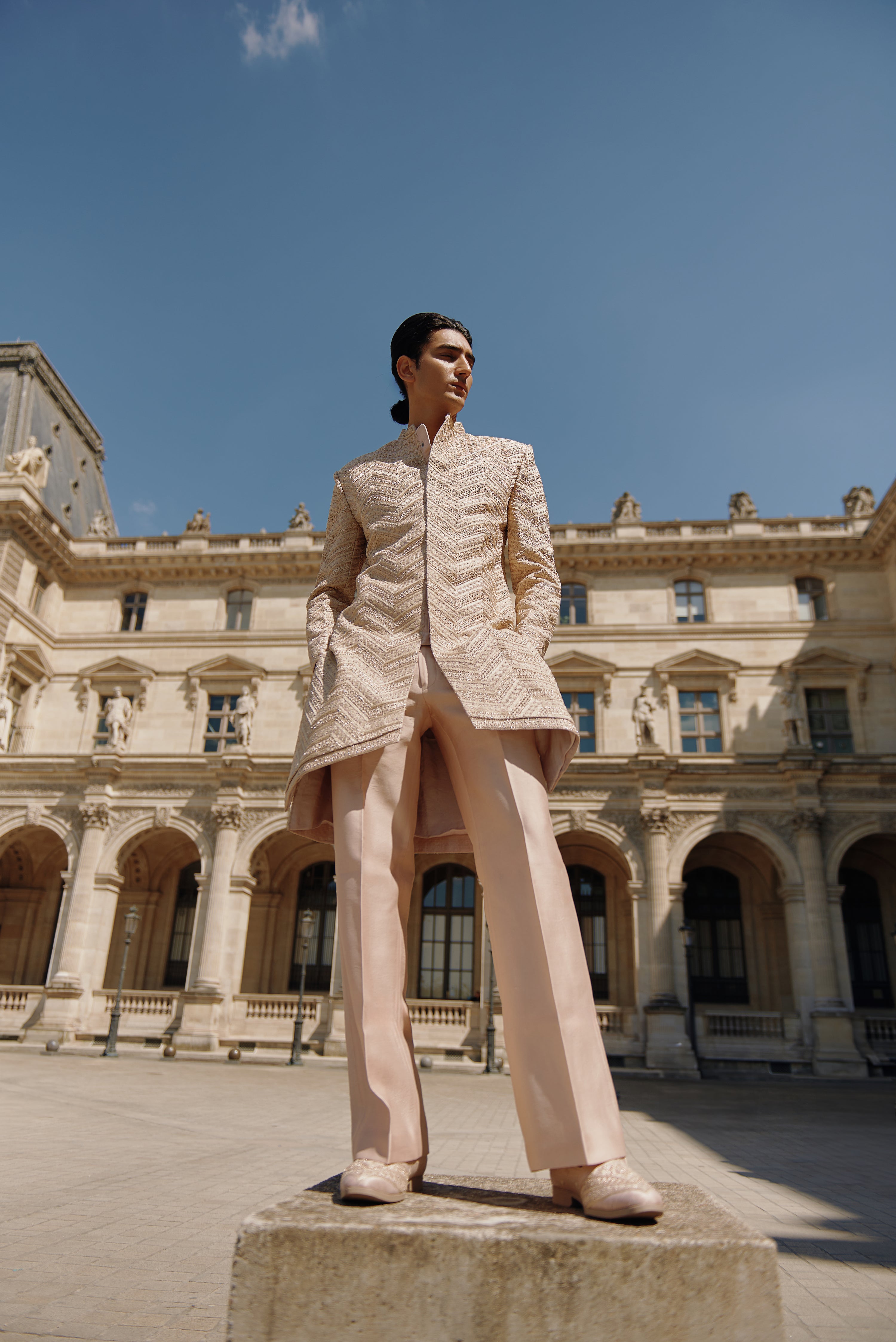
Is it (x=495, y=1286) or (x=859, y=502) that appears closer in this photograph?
(x=495, y=1286)

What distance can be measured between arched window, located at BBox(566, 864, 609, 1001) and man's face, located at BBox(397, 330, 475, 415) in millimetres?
24382

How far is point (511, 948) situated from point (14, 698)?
3056cm

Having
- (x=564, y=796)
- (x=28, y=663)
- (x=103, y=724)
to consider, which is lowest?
(x=564, y=796)

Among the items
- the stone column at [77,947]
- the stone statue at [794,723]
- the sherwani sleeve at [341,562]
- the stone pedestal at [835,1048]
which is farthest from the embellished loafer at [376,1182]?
the stone statue at [794,723]

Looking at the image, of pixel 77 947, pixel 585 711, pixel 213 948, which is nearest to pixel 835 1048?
pixel 585 711

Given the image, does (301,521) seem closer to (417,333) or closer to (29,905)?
(29,905)

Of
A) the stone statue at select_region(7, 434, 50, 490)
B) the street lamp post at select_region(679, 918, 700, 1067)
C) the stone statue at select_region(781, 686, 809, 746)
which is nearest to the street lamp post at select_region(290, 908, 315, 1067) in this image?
the street lamp post at select_region(679, 918, 700, 1067)

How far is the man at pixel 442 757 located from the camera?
2760mm

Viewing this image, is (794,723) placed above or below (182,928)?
above

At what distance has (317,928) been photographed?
29156 millimetres

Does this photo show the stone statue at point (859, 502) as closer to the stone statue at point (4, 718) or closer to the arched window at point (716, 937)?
the arched window at point (716, 937)

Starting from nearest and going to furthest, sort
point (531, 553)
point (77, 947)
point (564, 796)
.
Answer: point (531, 553) → point (77, 947) → point (564, 796)

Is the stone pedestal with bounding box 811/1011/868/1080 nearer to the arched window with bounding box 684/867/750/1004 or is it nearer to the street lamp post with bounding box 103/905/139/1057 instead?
the arched window with bounding box 684/867/750/1004

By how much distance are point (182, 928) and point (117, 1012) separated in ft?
25.9
